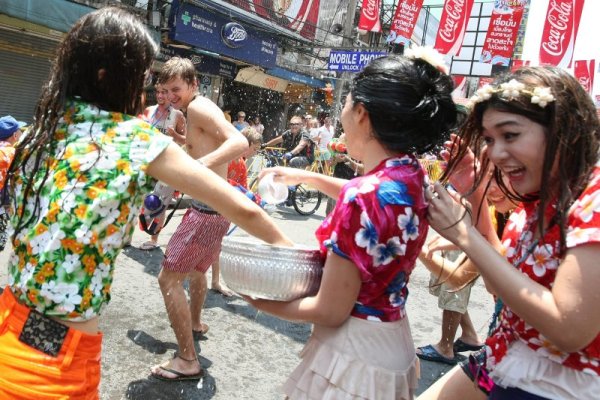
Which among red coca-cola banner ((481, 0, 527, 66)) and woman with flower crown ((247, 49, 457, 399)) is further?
red coca-cola banner ((481, 0, 527, 66))

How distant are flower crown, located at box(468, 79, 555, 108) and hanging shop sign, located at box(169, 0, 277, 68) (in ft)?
40.8

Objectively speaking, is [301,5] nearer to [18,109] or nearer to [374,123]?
[18,109]

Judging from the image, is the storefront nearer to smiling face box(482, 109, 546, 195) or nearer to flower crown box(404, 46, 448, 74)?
flower crown box(404, 46, 448, 74)

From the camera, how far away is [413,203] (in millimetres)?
1418

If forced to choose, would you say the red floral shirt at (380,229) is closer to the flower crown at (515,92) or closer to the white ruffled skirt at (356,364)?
the white ruffled skirt at (356,364)

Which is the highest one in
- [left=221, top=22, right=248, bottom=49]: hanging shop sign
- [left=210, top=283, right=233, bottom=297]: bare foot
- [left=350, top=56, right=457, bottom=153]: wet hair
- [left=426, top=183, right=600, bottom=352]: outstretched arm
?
[left=221, top=22, right=248, bottom=49]: hanging shop sign

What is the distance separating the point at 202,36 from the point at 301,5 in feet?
20.0

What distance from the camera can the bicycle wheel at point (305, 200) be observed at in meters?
9.34

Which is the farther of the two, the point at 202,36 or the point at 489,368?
the point at 202,36

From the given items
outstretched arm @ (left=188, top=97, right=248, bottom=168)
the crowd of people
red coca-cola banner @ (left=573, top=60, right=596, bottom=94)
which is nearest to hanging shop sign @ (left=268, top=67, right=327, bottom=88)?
red coca-cola banner @ (left=573, top=60, right=596, bottom=94)

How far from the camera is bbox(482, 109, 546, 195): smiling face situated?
1304mm

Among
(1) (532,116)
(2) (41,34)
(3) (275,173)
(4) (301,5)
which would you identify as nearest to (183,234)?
(3) (275,173)

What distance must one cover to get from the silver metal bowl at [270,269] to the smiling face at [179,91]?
2.16m

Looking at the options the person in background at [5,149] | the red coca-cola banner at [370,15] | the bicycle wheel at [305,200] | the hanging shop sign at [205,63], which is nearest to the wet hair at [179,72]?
the person in background at [5,149]
